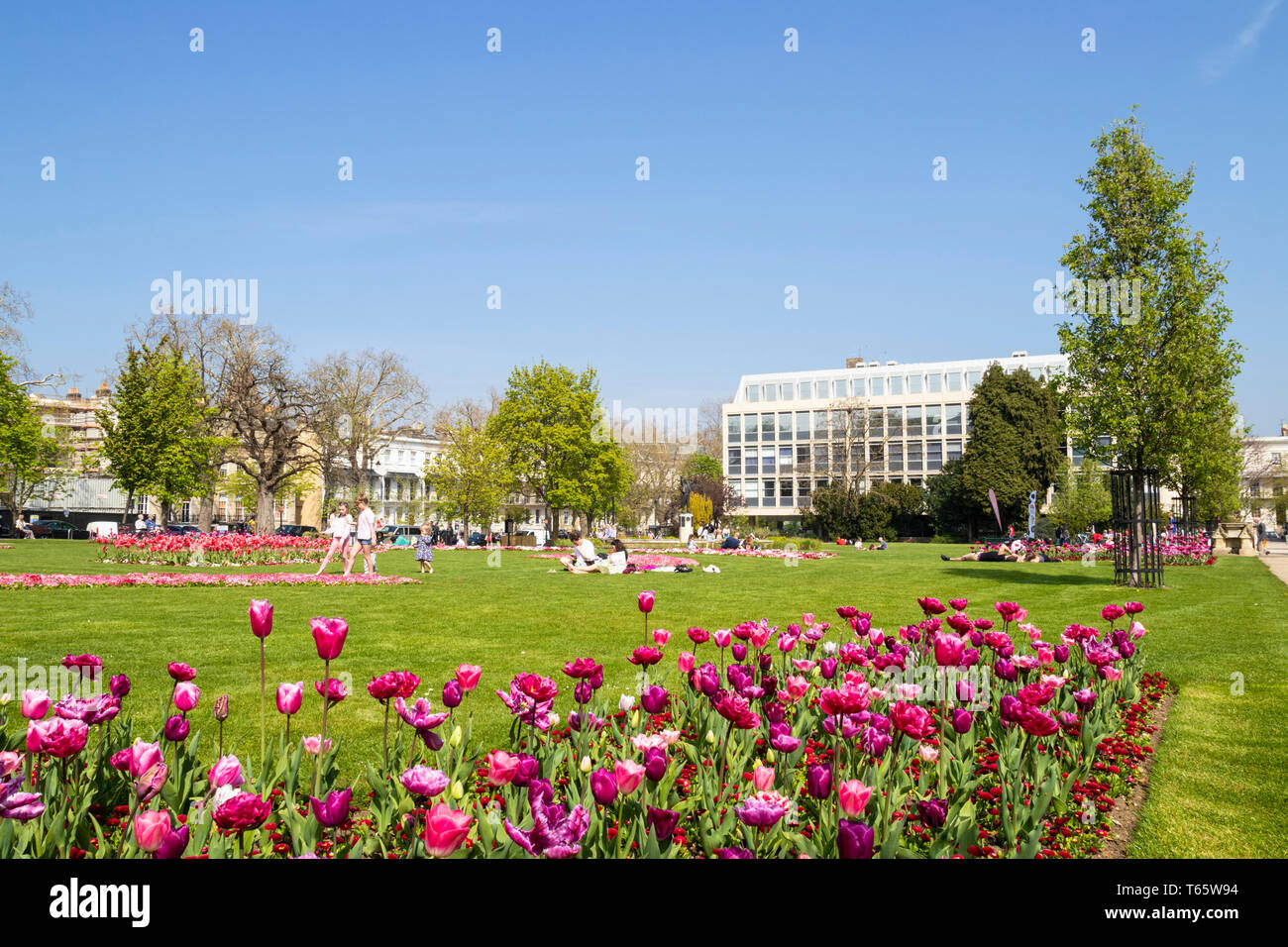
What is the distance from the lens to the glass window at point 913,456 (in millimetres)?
86688

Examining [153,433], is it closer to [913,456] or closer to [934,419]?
[913,456]

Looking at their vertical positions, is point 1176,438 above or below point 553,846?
above

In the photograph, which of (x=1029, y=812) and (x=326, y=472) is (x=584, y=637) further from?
(x=326, y=472)

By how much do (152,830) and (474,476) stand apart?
48.4 meters

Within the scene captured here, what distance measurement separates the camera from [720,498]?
76.4m

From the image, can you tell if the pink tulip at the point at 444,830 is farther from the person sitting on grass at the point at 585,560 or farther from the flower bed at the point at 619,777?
the person sitting on grass at the point at 585,560

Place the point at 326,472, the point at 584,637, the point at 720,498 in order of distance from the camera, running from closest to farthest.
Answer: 1. the point at 584,637
2. the point at 326,472
3. the point at 720,498

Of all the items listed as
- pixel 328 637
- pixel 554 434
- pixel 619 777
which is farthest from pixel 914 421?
pixel 619 777

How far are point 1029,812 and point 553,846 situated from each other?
221 centimetres

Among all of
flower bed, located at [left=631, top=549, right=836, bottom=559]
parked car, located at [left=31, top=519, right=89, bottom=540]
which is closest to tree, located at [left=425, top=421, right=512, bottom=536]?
flower bed, located at [left=631, top=549, right=836, bottom=559]

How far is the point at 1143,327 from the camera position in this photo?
57.2 ft

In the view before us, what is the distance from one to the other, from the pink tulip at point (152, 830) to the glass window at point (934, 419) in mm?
88871
